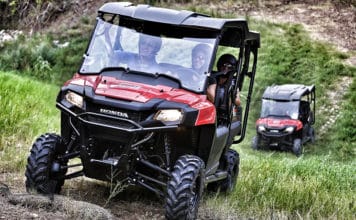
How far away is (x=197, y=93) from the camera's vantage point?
22.7 feet

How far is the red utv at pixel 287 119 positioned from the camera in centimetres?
2130

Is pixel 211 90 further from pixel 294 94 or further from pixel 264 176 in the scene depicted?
pixel 294 94

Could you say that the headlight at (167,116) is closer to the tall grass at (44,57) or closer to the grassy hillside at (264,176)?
the grassy hillside at (264,176)

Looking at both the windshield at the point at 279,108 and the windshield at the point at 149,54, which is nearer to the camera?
the windshield at the point at 149,54

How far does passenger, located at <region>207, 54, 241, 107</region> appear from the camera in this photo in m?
7.39

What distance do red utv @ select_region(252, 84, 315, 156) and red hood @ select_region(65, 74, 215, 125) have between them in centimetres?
1455

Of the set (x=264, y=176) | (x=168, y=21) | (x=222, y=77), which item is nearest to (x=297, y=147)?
(x=264, y=176)

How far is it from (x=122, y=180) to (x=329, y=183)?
3.82 metres

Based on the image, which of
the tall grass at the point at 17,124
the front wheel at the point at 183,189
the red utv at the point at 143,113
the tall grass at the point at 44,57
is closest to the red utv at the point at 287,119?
the tall grass at the point at 44,57

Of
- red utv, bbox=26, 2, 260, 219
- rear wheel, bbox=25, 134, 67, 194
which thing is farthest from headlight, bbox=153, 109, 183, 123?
rear wheel, bbox=25, 134, 67, 194

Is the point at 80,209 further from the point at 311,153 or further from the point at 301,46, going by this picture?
the point at 301,46

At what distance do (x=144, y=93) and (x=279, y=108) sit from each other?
631 inches

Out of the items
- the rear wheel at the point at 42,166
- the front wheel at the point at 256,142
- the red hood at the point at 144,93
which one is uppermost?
the red hood at the point at 144,93

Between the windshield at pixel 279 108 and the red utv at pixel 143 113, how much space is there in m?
14.2
